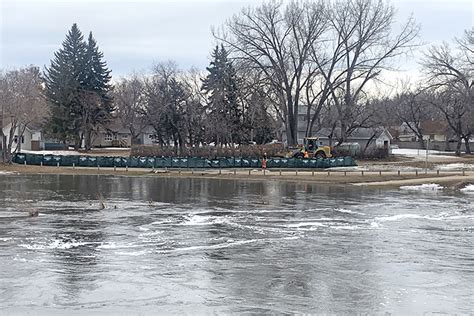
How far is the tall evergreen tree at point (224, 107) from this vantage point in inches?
2721

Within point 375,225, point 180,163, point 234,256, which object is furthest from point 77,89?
point 234,256

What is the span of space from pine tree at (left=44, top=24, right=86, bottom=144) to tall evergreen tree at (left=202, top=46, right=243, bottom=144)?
1605 cm

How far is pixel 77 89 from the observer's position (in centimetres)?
7494

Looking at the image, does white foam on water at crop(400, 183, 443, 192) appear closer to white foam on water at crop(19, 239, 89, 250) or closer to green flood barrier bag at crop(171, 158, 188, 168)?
green flood barrier bag at crop(171, 158, 188, 168)

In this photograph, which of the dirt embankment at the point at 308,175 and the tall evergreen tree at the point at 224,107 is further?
the tall evergreen tree at the point at 224,107

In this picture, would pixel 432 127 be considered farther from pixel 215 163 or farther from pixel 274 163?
pixel 215 163

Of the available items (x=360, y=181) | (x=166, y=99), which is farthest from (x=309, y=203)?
(x=166, y=99)

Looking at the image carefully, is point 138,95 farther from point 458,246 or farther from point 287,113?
point 458,246

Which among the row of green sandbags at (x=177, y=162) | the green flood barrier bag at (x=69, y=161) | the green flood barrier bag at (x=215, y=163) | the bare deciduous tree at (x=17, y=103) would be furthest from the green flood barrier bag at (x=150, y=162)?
the bare deciduous tree at (x=17, y=103)

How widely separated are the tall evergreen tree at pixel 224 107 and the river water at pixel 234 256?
3854 cm

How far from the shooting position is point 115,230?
20422mm

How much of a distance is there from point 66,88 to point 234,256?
62.3 metres

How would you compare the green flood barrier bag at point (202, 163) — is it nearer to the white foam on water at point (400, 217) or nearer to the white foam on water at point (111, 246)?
the white foam on water at point (400, 217)

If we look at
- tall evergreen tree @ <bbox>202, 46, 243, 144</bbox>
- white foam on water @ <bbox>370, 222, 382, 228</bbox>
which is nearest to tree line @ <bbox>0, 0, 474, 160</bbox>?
tall evergreen tree @ <bbox>202, 46, 243, 144</bbox>
